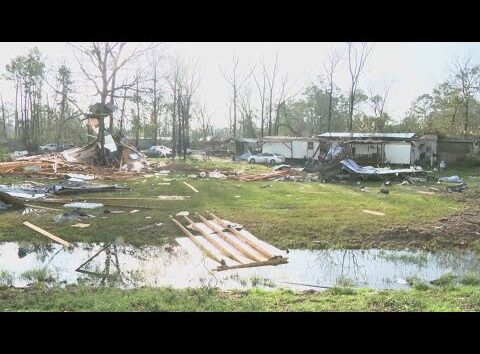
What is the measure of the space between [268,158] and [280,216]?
24324 millimetres

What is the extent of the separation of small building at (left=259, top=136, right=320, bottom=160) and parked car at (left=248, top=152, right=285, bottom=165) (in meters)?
1.60

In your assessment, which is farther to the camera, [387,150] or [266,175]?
[387,150]

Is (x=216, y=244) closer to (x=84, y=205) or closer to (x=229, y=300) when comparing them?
(x=229, y=300)

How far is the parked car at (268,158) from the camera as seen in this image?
1449 inches

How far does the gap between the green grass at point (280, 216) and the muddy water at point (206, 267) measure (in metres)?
0.62

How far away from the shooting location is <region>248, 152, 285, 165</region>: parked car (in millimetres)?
36812

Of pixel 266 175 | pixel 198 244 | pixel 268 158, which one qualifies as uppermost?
pixel 268 158

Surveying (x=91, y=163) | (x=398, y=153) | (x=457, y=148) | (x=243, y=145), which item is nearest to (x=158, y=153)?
(x=243, y=145)

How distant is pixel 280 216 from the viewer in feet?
42.7

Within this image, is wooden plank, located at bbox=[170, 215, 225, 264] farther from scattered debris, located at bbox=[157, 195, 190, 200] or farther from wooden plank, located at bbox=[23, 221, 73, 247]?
scattered debris, located at bbox=[157, 195, 190, 200]

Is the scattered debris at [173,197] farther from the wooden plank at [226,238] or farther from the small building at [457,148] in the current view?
the small building at [457,148]
